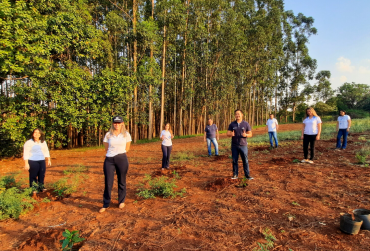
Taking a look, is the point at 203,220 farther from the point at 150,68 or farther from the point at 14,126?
the point at 150,68

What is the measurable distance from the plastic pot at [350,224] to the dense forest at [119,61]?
45.9 feet

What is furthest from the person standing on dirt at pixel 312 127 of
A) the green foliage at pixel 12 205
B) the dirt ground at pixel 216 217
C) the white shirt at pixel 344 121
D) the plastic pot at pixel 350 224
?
the green foliage at pixel 12 205

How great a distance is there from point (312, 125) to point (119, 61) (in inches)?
707

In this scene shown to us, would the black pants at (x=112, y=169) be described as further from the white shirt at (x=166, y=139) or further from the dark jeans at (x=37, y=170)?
the white shirt at (x=166, y=139)

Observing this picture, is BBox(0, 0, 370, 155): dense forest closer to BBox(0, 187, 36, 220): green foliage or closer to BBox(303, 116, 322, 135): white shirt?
BBox(0, 187, 36, 220): green foliage

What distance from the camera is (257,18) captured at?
2956 cm

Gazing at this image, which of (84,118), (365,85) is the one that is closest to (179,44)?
(84,118)

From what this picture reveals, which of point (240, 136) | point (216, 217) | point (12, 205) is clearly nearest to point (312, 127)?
point (240, 136)

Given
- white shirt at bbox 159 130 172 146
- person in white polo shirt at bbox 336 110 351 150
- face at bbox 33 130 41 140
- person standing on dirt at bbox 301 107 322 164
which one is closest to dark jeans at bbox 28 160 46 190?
face at bbox 33 130 41 140

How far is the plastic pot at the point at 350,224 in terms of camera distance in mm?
2779

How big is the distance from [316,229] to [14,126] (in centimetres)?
1415

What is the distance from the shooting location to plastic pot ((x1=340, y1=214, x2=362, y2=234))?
2.78 metres

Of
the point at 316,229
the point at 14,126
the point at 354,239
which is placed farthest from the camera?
the point at 14,126

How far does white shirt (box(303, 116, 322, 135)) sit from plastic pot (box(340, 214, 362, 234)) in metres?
4.25
